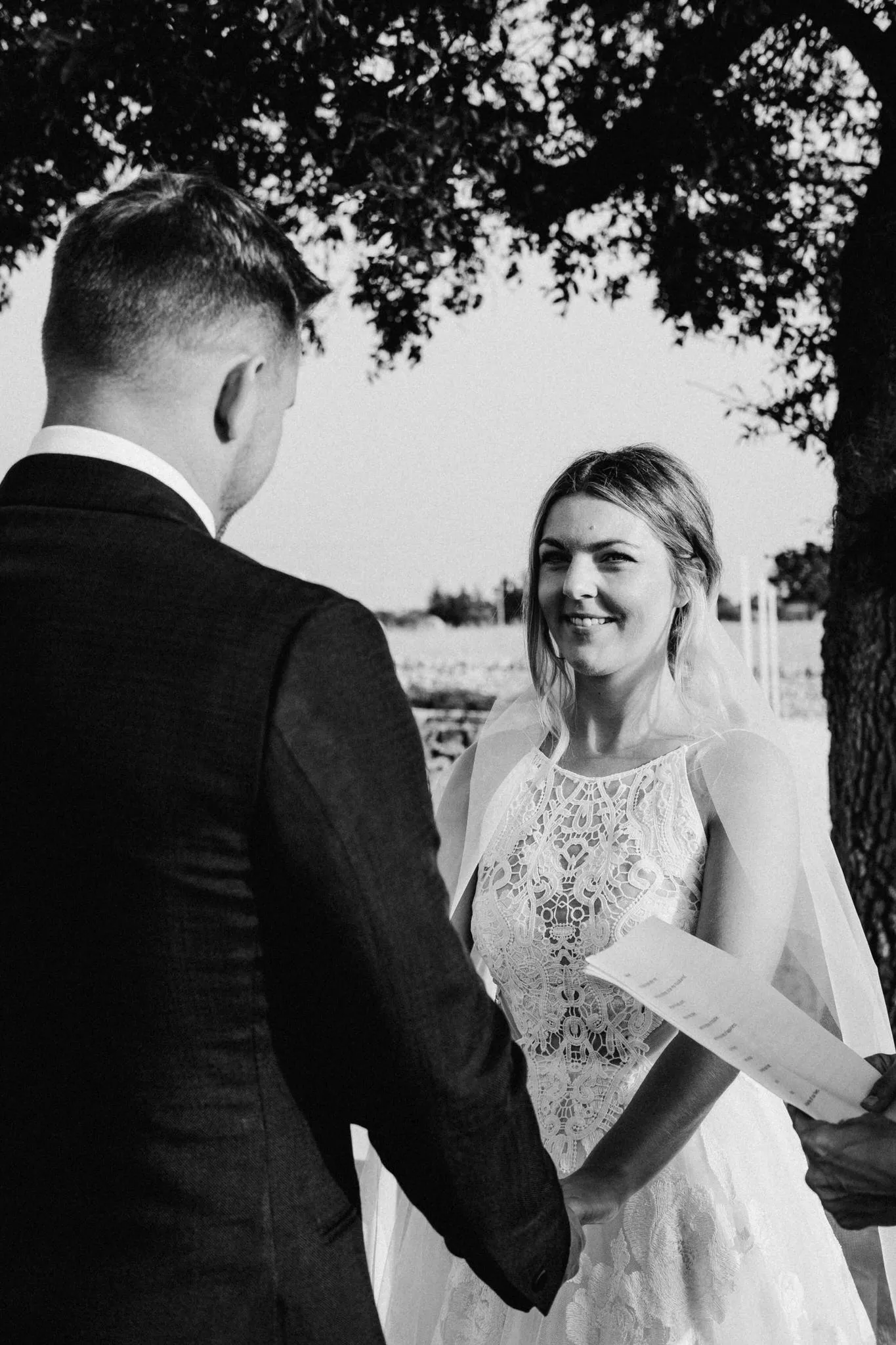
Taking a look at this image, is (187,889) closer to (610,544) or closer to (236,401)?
(236,401)

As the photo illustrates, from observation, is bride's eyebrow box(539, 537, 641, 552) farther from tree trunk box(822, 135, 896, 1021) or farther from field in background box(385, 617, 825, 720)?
field in background box(385, 617, 825, 720)

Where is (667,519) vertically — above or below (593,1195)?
above

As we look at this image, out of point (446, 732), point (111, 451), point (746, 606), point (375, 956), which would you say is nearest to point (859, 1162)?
point (375, 956)

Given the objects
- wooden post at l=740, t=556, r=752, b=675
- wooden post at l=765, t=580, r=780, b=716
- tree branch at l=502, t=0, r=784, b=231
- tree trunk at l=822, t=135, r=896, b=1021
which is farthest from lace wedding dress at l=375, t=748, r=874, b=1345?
wooden post at l=765, t=580, r=780, b=716

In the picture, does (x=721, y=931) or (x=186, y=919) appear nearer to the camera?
(x=186, y=919)

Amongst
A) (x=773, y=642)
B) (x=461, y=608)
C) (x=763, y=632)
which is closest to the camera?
(x=763, y=632)

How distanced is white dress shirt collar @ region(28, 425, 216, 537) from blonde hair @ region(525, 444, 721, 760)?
1.56 meters

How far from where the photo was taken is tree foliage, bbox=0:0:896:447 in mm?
4004

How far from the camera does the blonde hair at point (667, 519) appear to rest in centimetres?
286

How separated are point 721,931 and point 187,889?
143cm

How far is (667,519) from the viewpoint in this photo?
9.43 ft

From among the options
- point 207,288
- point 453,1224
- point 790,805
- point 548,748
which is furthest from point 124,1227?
point 548,748

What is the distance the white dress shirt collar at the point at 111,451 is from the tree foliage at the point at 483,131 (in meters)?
2.56

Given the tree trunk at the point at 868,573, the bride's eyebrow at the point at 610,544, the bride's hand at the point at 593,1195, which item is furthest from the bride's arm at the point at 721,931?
the tree trunk at the point at 868,573
